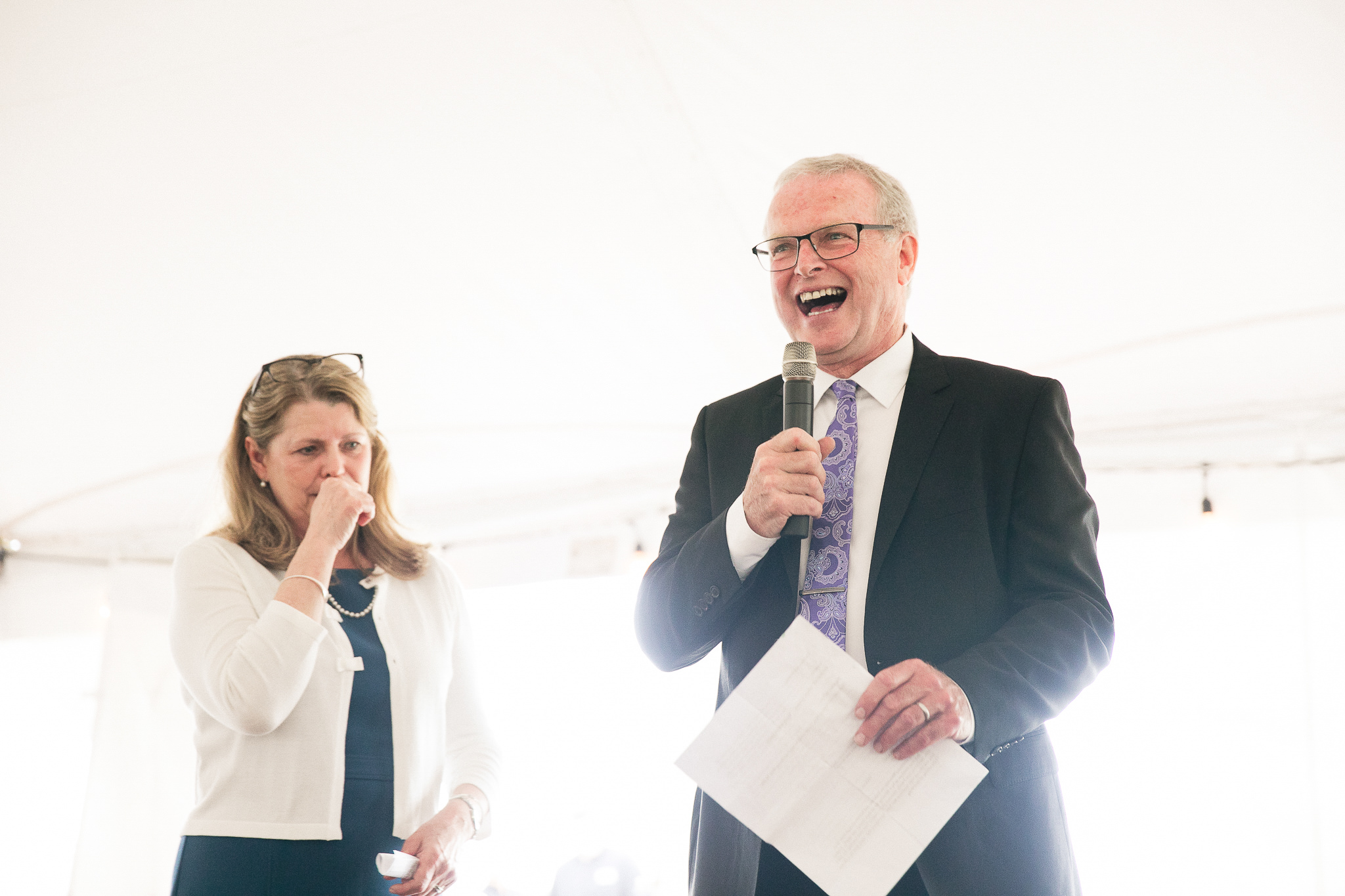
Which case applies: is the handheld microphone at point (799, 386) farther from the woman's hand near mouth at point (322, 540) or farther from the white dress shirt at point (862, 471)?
the woman's hand near mouth at point (322, 540)

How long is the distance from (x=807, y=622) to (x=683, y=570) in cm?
23

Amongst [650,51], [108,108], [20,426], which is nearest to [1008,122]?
[650,51]

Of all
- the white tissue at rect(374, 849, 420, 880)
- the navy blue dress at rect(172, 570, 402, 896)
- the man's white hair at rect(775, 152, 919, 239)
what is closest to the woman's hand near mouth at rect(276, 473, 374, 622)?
the navy blue dress at rect(172, 570, 402, 896)

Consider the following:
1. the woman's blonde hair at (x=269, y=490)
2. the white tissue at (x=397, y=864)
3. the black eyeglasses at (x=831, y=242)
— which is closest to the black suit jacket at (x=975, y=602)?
the black eyeglasses at (x=831, y=242)

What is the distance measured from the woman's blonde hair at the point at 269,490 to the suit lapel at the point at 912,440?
1.21 meters

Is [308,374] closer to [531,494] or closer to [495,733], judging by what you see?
[495,733]

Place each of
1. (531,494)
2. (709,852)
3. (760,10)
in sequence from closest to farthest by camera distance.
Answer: (709,852) → (760,10) → (531,494)

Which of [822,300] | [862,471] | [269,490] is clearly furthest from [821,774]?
[269,490]

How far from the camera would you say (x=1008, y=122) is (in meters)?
A: 2.91

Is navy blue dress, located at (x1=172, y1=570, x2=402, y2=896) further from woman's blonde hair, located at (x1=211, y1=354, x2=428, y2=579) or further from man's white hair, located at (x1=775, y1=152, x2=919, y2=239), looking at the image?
man's white hair, located at (x1=775, y1=152, x2=919, y2=239)

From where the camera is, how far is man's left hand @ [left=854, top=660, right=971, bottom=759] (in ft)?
3.56

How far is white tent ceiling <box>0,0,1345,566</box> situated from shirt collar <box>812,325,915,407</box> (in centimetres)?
151

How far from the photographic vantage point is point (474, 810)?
1.98 metres

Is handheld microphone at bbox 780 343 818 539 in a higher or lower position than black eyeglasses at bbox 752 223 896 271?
lower
